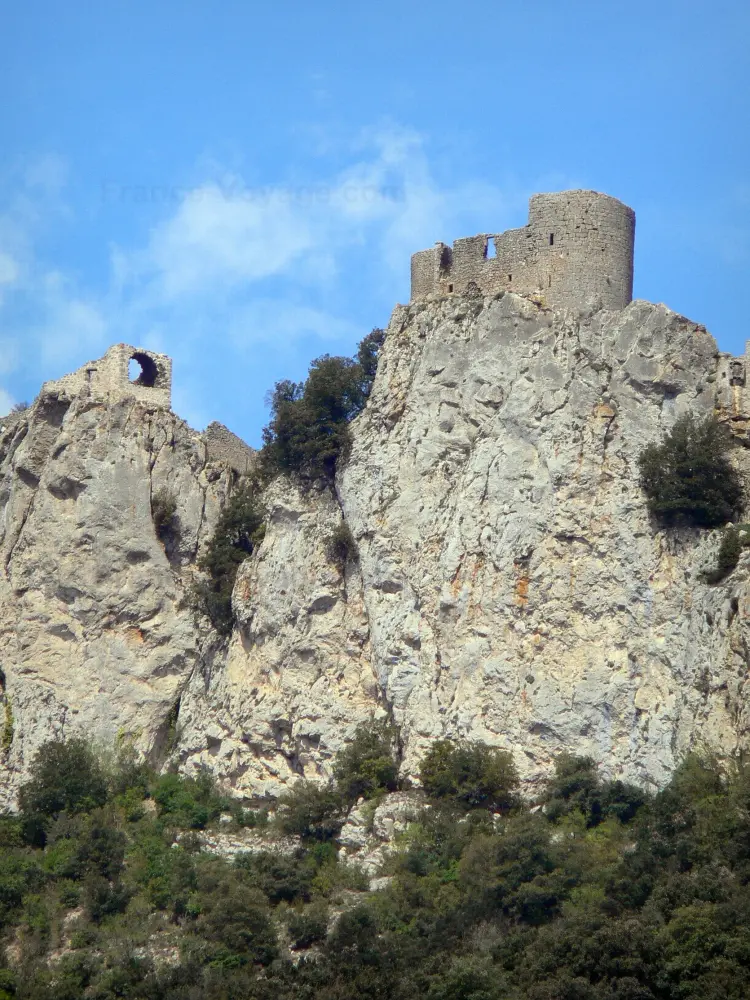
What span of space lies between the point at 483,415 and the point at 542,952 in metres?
12.1

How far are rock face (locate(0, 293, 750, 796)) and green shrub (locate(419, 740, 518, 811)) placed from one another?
38cm

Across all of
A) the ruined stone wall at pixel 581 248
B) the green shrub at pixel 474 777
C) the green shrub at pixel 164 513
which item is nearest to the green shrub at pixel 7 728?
the green shrub at pixel 164 513

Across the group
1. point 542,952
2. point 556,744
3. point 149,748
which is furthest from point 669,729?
point 149,748

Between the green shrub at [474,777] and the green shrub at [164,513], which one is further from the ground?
the green shrub at [164,513]

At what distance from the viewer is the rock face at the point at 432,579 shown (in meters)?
43.6

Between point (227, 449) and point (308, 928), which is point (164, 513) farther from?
point (308, 928)

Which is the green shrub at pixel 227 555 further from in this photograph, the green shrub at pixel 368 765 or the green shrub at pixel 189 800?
the green shrub at pixel 368 765

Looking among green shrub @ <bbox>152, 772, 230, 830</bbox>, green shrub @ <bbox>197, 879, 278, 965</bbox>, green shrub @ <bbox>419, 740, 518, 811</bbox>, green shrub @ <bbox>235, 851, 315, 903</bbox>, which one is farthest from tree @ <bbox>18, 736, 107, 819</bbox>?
green shrub @ <bbox>419, 740, 518, 811</bbox>

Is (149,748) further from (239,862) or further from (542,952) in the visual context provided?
(542,952)

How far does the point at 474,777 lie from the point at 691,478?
725 centimetres

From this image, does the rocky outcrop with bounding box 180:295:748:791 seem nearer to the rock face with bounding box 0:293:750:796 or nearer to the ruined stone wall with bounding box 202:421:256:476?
the rock face with bounding box 0:293:750:796

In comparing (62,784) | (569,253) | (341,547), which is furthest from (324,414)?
(62,784)

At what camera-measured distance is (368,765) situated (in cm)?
4512

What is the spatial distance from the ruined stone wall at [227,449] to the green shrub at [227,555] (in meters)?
2.27
